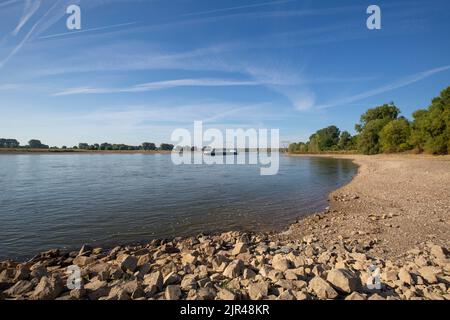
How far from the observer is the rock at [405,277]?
535cm

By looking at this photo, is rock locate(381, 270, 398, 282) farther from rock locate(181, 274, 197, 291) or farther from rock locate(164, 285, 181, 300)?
rock locate(164, 285, 181, 300)

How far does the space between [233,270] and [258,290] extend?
44.8 inches

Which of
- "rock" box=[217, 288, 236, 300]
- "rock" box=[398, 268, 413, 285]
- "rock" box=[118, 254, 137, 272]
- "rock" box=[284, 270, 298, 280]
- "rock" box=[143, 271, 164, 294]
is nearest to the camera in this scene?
"rock" box=[217, 288, 236, 300]

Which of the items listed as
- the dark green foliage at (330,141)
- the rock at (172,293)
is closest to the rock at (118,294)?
the rock at (172,293)

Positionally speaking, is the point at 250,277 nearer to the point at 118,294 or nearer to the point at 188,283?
the point at 188,283

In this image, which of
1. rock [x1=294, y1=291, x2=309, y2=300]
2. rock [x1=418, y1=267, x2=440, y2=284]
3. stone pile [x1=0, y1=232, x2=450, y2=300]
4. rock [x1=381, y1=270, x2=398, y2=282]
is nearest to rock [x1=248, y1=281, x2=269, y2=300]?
stone pile [x1=0, y1=232, x2=450, y2=300]

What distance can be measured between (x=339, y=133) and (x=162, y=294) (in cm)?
14730

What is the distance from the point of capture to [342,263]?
644cm

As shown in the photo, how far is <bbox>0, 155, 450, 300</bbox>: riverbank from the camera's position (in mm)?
5234

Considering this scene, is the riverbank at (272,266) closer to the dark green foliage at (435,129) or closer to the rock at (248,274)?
the rock at (248,274)

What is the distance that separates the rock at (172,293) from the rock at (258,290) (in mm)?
1499

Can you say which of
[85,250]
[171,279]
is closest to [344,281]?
[171,279]

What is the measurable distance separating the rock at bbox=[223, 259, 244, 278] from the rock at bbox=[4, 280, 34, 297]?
4.74 metres
